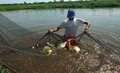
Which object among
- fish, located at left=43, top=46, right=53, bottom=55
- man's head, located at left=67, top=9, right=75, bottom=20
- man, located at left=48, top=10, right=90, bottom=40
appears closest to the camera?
fish, located at left=43, top=46, right=53, bottom=55

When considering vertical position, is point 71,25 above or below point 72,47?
above

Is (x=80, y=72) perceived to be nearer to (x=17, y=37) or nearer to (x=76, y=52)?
(x=76, y=52)

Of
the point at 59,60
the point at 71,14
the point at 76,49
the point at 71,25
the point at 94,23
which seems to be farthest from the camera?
the point at 94,23

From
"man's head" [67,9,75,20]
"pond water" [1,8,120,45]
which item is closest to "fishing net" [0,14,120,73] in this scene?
"man's head" [67,9,75,20]

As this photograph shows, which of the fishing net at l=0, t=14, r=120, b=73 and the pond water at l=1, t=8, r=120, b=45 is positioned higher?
the fishing net at l=0, t=14, r=120, b=73

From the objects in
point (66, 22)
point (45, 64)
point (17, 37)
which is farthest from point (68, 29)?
point (17, 37)

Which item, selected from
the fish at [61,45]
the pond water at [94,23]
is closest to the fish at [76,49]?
the fish at [61,45]

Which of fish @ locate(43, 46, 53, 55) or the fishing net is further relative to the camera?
fish @ locate(43, 46, 53, 55)

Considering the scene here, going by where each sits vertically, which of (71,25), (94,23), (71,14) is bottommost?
(94,23)

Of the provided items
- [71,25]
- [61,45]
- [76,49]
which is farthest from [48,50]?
[71,25]

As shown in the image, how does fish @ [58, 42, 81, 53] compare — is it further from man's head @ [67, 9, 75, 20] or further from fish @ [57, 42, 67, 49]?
man's head @ [67, 9, 75, 20]

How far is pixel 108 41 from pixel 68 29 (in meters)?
3.23

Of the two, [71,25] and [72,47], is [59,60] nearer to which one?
[72,47]

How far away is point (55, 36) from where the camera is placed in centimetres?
1038
